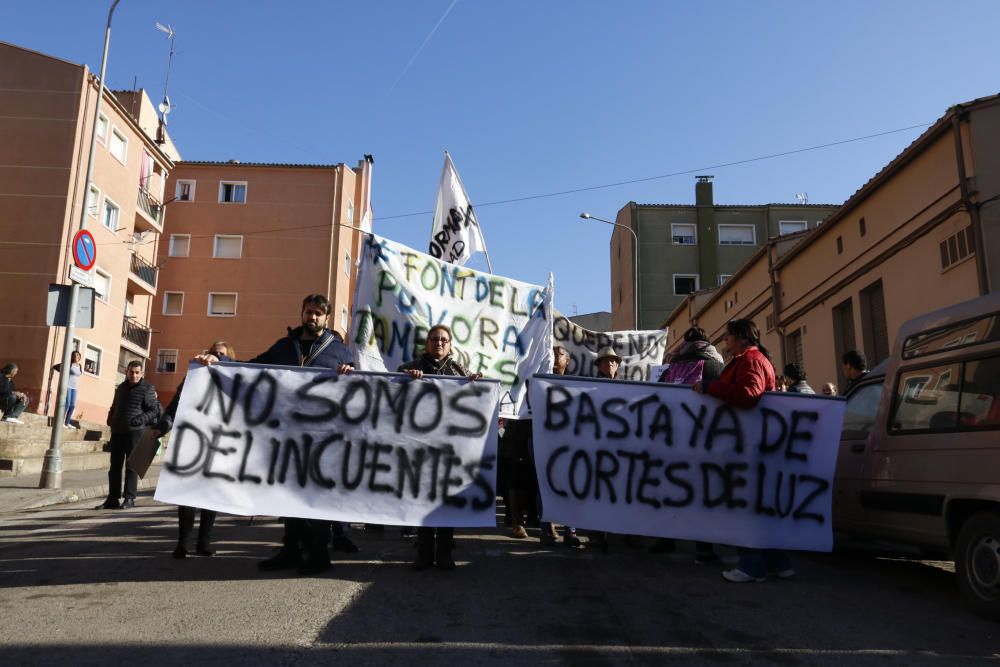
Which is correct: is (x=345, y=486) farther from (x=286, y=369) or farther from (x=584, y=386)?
(x=584, y=386)

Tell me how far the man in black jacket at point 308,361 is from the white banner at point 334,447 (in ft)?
0.61

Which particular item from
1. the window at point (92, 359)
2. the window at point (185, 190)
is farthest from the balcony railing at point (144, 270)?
the window at point (185, 190)

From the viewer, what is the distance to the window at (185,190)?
37.5 metres

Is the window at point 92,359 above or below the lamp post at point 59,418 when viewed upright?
above

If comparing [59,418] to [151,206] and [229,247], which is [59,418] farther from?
[229,247]

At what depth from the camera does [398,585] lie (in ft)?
16.9

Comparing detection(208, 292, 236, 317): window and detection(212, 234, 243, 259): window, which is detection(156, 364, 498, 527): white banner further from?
detection(212, 234, 243, 259): window

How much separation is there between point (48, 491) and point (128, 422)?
2651 mm

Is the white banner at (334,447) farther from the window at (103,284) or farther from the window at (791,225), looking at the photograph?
the window at (791,225)

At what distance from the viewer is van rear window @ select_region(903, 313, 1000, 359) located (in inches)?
198

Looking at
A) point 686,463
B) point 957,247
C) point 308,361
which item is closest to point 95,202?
point 308,361

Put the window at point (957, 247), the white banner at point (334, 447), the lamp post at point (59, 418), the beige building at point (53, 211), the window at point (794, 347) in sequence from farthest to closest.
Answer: the beige building at point (53, 211) → the window at point (794, 347) → the window at point (957, 247) → the lamp post at point (59, 418) → the white banner at point (334, 447)

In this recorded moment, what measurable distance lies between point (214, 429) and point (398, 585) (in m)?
1.77

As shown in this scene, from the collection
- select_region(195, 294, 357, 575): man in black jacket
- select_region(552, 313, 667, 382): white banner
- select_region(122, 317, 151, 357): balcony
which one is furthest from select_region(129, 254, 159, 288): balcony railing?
select_region(195, 294, 357, 575): man in black jacket
